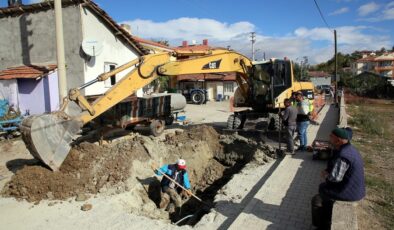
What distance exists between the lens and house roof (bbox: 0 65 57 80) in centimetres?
1328

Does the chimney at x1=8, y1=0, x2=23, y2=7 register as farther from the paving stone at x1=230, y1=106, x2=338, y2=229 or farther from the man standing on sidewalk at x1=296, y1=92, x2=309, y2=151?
the paving stone at x1=230, y1=106, x2=338, y2=229

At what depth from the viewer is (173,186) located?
7.28 metres

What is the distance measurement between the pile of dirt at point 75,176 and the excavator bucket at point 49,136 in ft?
0.77

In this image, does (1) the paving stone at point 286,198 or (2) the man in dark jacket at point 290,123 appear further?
(2) the man in dark jacket at point 290,123

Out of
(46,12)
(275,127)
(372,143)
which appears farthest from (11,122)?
(372,143)

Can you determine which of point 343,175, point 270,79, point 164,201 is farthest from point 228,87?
point 343,175

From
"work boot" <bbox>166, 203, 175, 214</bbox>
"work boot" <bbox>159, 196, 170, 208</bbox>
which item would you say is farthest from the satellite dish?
"work boot" <bbox>166, 203, 175, 214</bbox>

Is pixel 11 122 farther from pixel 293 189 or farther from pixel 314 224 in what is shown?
pixel 314 224

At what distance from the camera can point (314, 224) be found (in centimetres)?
482

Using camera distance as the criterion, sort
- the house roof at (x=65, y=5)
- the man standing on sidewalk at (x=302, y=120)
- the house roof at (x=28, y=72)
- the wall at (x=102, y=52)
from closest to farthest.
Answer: the man standing on sidewalk at (x=302, y=120), the house roof at (x=28, y=72), the house roof at (x=65, y=5), the wall at (x=102, y=52)

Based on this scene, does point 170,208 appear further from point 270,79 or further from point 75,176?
point 270,79

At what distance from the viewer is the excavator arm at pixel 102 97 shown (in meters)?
6.83

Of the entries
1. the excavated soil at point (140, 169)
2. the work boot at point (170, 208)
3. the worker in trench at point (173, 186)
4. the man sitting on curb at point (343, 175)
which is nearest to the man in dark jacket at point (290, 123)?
the excavated soil at point (140, 169)

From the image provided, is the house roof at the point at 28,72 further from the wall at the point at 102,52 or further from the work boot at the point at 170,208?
the work boot at the point at 170,208
